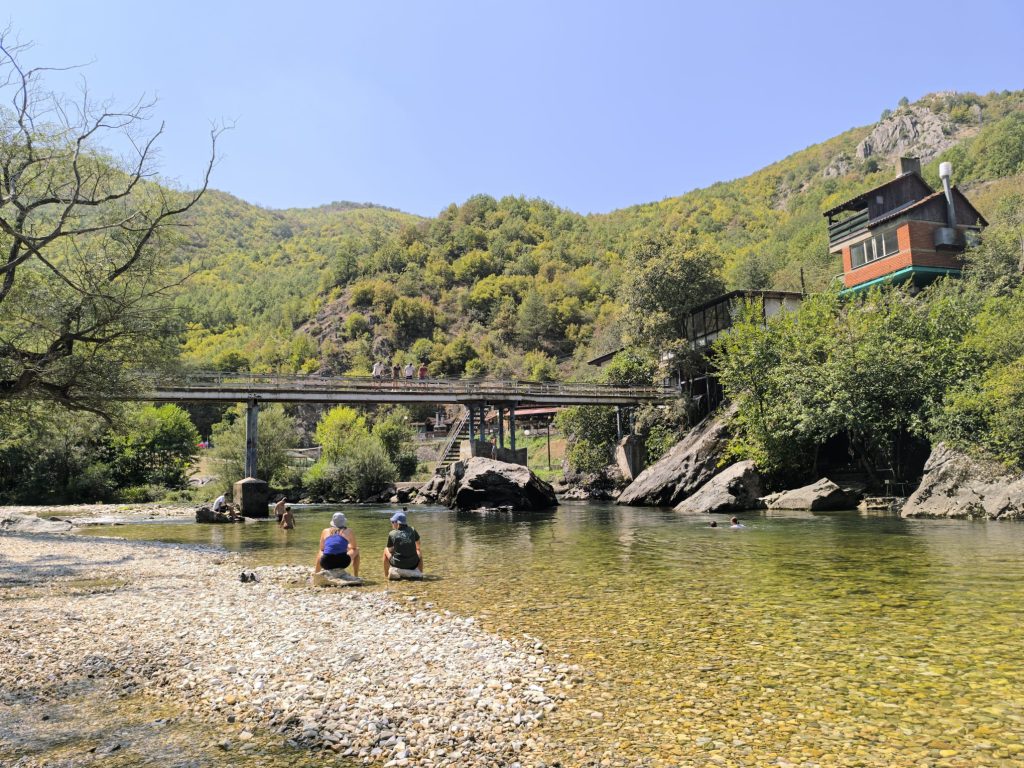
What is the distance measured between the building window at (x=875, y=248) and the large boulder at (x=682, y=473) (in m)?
16.9

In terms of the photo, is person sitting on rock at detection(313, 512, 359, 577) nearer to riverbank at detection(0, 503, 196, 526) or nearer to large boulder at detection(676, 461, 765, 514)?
large boulder at detection(676, 461, 765, 514)

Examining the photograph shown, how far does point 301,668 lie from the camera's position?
691cm

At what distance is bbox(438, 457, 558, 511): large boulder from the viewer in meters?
34.9

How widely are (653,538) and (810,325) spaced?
2020 cm

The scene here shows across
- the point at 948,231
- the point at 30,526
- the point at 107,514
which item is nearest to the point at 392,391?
the point at 107,514

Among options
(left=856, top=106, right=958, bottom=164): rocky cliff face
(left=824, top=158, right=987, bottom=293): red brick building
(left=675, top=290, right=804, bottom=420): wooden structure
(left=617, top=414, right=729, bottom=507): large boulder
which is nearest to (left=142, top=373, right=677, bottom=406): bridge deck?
(left=675, top=290, right=804, bottom=420): wooden structure

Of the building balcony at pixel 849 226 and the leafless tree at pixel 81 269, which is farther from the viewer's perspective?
the building balcony at pixel 849 226

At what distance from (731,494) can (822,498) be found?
12.3 feet

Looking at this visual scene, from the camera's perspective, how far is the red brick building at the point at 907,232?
4148 cm

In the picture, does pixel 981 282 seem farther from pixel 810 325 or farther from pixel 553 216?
pixel 553 216

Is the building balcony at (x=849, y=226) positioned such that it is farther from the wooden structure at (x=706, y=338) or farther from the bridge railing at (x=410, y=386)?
the bridge railing at (x=410, y=386)

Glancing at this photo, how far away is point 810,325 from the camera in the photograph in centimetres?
3422

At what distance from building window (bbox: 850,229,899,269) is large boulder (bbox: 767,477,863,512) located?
21.1 meters

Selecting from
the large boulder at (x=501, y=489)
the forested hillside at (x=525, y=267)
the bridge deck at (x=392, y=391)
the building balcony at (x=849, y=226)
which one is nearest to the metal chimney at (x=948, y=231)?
the building balcony at (x=849, y=226)
